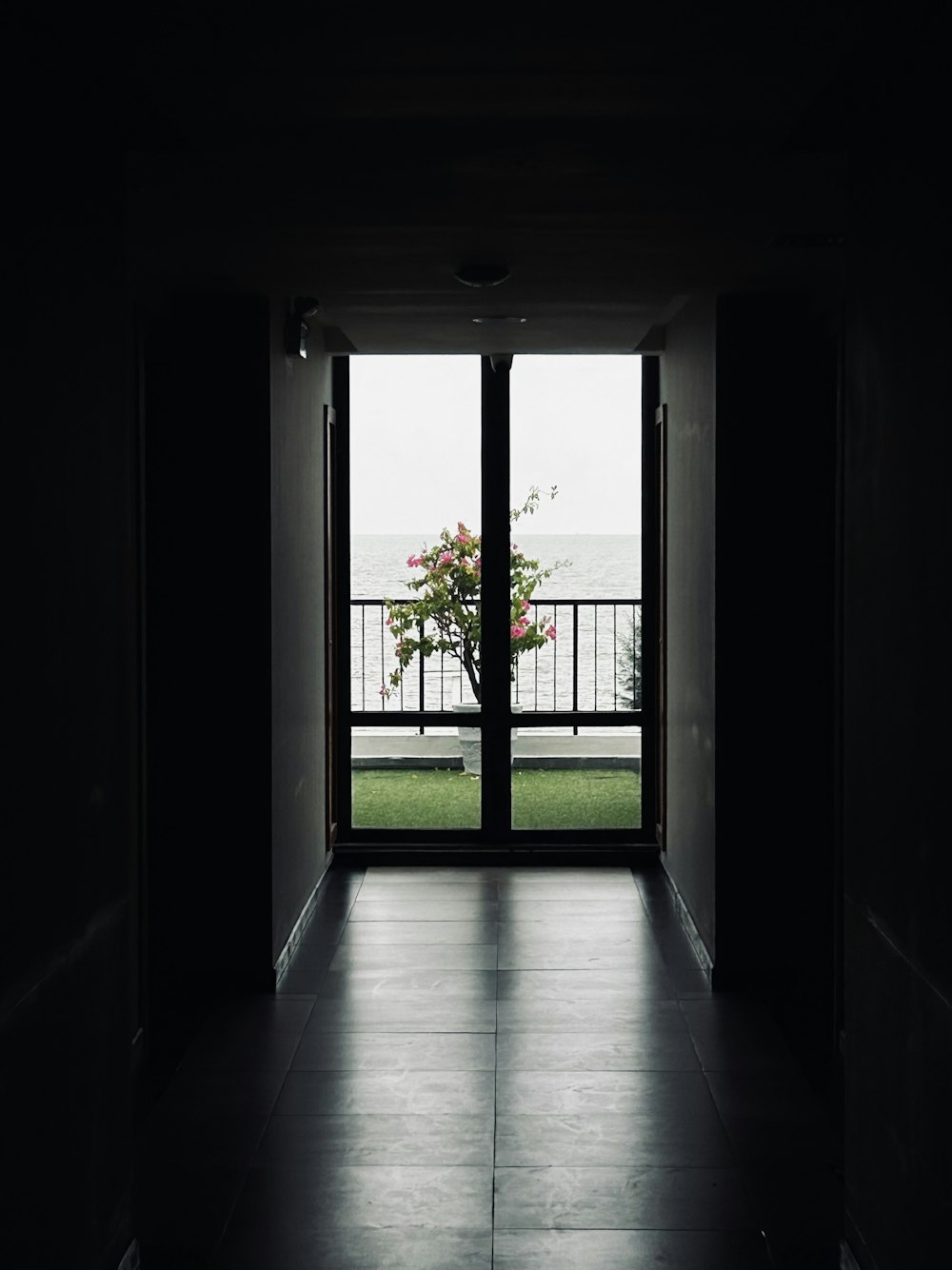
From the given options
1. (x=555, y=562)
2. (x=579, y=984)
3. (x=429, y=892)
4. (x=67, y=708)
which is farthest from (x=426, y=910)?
(x=67, y=708)

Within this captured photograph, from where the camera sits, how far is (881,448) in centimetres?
268

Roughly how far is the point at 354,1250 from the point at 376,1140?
1.94ft

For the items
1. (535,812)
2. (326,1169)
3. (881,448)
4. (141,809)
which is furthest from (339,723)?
(881,448)

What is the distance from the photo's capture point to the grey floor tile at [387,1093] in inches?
151

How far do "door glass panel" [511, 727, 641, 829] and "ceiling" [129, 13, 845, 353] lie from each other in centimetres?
284

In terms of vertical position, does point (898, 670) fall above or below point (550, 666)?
above

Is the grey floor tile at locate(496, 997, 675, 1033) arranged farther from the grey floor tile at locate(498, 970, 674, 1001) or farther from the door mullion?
the door mullion

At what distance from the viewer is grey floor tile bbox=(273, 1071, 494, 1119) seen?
3824 millimetres

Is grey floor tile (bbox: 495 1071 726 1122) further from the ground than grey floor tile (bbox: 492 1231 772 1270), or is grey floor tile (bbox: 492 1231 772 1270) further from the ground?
grey floor tile (bbox: 495 1071 726 1122)

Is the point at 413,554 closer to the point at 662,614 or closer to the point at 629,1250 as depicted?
the point at 662,614

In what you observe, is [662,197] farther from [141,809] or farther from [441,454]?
[441,454]

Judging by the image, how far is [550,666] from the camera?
287 inches

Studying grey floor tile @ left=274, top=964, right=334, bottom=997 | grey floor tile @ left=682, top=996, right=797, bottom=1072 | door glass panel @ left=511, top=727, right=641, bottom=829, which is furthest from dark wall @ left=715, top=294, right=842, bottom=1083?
door glass panel @ left=511, top=727, right=641, bottom=829

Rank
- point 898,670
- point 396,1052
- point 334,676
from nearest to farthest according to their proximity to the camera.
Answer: point 898,670, point 396,1052, point 334,676
